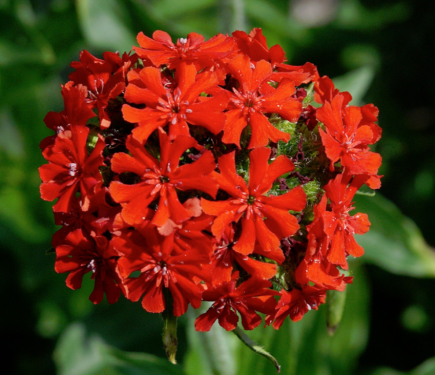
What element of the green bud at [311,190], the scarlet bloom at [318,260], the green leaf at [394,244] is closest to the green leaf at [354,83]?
the green leaf at [394,244]

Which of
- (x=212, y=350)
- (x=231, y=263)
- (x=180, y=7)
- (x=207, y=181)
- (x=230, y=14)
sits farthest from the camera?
(x=180, y=7)

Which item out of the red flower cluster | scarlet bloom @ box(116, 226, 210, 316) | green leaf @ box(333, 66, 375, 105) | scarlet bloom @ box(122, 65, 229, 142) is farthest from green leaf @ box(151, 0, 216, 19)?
scarlet bloom @ box(116, 226, 210, 316)

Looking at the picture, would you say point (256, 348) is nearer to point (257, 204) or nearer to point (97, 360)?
point (257, 204)

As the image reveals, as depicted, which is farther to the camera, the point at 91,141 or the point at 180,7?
the point at 180,7

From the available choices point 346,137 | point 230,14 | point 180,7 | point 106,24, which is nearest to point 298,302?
point 346,137

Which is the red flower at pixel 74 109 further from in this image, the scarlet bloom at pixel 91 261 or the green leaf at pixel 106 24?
the green leaf at pixel 106 24

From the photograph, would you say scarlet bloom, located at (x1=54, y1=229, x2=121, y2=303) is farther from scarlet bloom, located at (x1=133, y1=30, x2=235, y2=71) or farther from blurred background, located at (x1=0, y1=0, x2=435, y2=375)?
blurred background, located at (x1=0, y1=0, x2=435, y2=375)
